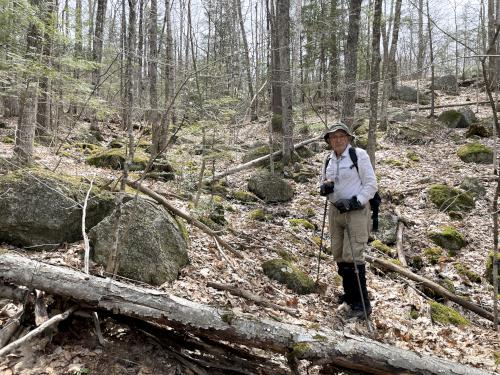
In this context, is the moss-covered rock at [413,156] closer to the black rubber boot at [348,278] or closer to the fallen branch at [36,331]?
the black rubber boot at [348,278]

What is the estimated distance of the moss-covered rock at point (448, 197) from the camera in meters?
9.70

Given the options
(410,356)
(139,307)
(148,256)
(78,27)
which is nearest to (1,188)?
(148,256)

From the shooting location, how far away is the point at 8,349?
2871 millimetres

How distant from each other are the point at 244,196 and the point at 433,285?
5.27 meters

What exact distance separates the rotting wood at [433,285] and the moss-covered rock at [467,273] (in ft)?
3.79

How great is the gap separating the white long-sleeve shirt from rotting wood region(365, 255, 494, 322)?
253 centimetres

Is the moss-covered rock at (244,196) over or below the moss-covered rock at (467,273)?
over

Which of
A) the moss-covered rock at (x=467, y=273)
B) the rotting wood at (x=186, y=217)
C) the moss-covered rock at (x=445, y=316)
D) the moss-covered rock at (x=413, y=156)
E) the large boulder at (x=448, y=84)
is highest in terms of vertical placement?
the large boulder at (x=448, y=84)

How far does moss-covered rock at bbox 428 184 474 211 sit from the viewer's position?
970cm

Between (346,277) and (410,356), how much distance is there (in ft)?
5.61

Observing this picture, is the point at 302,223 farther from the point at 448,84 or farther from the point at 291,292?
the point at 448,84

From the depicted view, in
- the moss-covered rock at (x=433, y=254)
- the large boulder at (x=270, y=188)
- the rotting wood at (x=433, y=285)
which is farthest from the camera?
the large boulder at (x=270, y=188)

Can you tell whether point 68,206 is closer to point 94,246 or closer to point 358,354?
point 94,246

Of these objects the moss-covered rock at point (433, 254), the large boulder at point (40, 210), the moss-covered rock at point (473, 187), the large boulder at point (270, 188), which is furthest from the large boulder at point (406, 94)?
the large boulder at point (40, 210)
